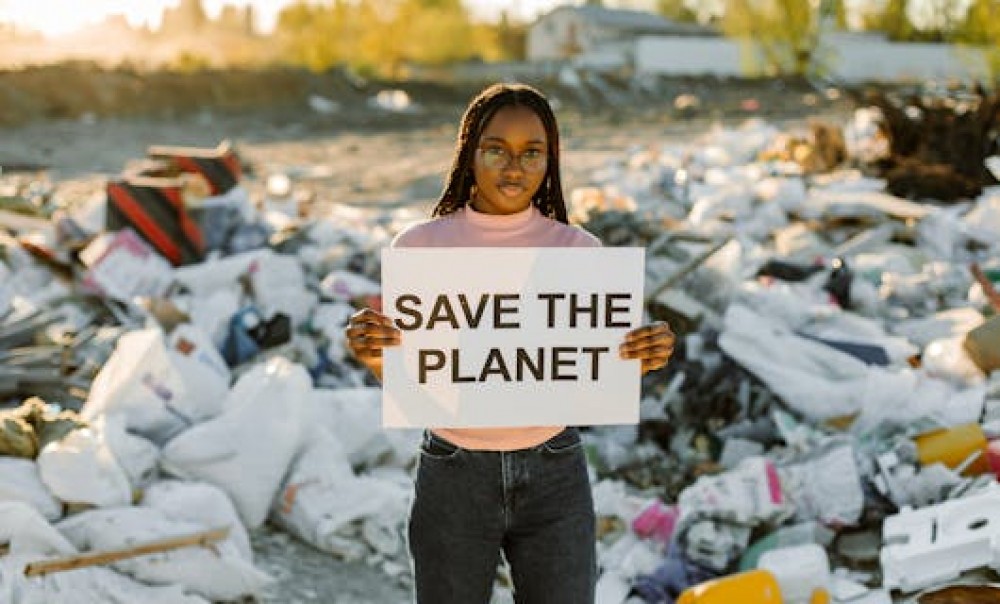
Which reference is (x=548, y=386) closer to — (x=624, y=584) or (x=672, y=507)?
(x=624, y=584)

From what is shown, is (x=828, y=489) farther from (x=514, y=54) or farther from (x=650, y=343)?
(x=514, y=54)

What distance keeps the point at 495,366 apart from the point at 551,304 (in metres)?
0.14

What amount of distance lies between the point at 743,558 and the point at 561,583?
175 centimetres

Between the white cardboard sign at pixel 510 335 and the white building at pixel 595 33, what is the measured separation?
4008 cm

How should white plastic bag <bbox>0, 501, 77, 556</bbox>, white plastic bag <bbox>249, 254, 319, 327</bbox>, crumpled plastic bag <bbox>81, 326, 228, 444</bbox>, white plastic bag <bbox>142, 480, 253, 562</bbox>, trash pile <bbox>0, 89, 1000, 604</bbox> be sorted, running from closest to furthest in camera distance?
white plastic bag <bbox>0, 501, 77, 556</bbox>
trash pile <bbox>0, 89, 1000, 604</bbox>
white plastic bag <bbox>142, 480, 253, 562</bbox>
crumpled plastic bag <bbox>81, 326, 228, 444</bbox>
white plastic bag <bbox>249, 254, 319, 327</bbox>

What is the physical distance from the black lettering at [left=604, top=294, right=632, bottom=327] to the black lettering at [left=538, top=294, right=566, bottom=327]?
7cm

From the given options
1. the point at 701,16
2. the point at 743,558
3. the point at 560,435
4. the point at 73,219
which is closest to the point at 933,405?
the point at 743,558

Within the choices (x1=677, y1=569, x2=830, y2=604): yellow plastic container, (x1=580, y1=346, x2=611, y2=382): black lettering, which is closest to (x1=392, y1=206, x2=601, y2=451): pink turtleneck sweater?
(x1=580, y1=346, x2=611, y2=382): black lettering

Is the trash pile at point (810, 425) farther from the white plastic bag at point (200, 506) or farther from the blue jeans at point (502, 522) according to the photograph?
the blue jeans at point (502, 522)

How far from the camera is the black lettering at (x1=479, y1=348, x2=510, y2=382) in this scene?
5.77 ft

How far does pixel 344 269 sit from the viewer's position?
5.84m

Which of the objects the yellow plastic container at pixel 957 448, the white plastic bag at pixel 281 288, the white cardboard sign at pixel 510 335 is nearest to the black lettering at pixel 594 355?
the white cardboard sign at pixel 510 335

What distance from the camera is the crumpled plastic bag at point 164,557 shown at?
285 centimetres

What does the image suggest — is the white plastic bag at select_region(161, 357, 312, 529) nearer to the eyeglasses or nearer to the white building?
the eyeglasses
